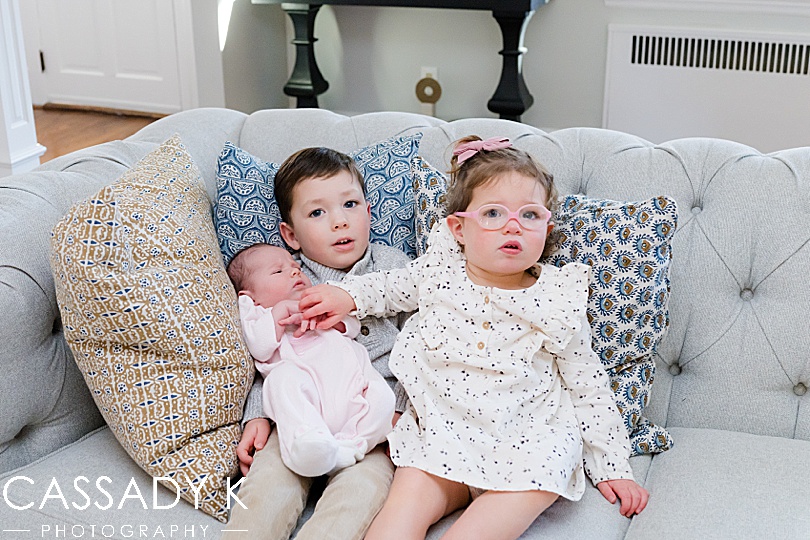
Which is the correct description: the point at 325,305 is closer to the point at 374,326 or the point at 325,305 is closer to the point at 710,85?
the point at 374,326

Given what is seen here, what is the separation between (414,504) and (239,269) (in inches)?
23.1

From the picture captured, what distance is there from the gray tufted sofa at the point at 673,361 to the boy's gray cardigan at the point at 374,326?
228mm

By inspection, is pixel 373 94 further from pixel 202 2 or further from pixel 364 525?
pixel 364 525

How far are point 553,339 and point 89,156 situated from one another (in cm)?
101

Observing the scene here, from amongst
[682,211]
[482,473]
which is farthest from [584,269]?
[482,473]

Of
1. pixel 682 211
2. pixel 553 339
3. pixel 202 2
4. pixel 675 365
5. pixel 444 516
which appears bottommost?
pixel 444 516

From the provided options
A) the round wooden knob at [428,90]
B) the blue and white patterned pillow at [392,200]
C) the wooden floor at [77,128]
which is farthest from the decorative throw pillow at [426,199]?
the wooden floor at [77,128]

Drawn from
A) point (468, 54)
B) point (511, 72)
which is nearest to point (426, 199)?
point (511, 72)

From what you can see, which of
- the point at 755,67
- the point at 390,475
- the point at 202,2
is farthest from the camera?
the point at 202,2

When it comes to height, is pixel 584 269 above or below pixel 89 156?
below

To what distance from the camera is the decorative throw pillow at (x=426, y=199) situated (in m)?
1.75

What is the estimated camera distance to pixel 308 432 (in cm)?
142

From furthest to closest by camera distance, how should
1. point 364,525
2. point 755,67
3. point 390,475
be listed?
point 755,67 < point 390,475 < point 364,525

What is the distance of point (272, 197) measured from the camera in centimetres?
181
